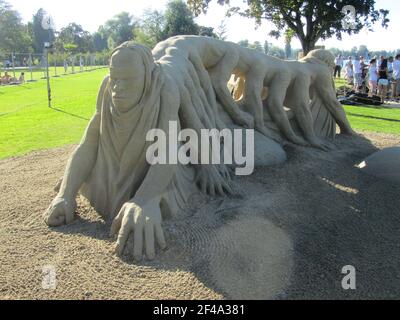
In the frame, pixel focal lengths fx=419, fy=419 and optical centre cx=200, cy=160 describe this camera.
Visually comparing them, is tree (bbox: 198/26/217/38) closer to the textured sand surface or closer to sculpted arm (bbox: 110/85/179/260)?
the textured sand surface

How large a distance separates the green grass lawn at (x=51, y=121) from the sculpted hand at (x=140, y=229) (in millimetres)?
4475

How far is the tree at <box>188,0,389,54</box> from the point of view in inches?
700

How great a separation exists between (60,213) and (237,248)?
1.72 meters

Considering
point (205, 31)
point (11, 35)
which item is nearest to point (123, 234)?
point (205, 31)

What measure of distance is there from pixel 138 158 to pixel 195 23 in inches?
1502

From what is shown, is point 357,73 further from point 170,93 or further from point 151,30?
point 151,30

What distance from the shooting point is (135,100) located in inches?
151

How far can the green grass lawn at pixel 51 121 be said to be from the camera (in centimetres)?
825

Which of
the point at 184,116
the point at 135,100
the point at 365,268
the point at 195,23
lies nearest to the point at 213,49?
the point at 184,116

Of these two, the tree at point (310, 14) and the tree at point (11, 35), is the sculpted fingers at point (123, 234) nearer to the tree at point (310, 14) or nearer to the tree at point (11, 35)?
the tree at point (310, 14)

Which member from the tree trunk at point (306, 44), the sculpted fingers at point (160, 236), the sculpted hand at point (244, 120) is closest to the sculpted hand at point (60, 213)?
the sculpted fingers at point (160, 236)

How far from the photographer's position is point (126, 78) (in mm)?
3717

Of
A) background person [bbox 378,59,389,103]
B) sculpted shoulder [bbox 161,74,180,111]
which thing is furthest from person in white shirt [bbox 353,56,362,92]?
sculpted shoulder [bbox 161,74,180,111]
